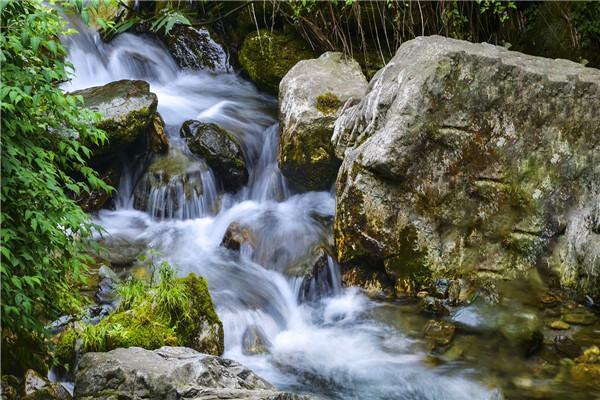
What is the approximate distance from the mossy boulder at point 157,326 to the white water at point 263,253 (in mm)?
422

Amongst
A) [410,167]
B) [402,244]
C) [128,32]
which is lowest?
[402,244]

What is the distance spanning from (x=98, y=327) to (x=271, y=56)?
647cm

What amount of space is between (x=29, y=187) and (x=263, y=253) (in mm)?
3927

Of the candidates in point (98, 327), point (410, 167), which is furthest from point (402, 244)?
point (98, 327)

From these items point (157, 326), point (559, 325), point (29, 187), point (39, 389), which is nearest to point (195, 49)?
point (157, 326)

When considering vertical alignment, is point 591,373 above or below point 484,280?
below

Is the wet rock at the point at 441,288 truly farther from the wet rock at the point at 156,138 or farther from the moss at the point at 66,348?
the wet rock at the point at 156,138

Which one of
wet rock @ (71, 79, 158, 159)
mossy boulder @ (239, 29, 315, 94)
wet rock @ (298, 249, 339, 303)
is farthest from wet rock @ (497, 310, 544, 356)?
mossy boulder @ (239, 29, 315, 94)

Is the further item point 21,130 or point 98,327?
point 98,327

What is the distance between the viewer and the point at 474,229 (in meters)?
6.44

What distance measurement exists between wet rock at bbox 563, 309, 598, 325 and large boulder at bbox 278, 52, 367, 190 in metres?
3.29

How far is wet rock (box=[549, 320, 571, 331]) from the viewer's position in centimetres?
557

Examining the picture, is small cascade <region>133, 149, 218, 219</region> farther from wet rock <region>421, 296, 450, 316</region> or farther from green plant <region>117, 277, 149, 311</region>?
wet rock <region>421, 296, 450, 316</region>

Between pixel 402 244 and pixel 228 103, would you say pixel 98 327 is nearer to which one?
pixel 402 244
